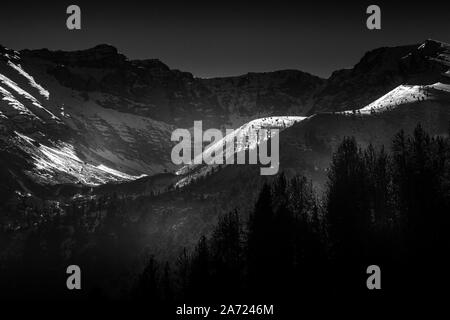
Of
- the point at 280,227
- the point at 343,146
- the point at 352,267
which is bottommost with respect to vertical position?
the point at 352,267

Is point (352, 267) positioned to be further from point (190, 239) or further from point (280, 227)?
point (190, 239)

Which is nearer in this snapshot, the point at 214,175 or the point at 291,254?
the point at 291,254

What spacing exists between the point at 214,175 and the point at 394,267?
120 metres

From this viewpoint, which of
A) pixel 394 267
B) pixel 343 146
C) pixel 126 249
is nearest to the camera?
pixel 394 267

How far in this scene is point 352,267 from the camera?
83.4m
